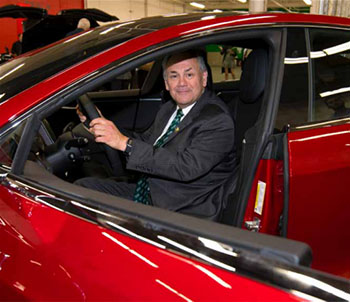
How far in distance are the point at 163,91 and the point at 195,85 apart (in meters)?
1.12

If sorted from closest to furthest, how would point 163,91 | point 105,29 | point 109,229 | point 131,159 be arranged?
point 109,229 < point 131,159 < point 105,29 < point 163,91

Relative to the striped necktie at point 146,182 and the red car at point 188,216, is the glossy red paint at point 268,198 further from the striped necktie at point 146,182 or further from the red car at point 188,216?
the striped necktie at point 146,182

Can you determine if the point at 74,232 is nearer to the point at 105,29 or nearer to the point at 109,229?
the point at 109,229

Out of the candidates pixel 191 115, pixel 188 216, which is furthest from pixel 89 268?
pixel 191 115

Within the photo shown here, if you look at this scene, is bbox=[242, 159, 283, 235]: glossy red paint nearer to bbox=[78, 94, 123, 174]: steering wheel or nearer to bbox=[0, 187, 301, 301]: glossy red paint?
bbox=[78, 94, 123, 174]: steering wheel

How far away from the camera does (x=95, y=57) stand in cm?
134

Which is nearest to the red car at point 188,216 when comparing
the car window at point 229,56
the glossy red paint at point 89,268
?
the glossy red paint at point 89,268

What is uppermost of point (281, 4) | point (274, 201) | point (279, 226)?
point (281, 4)

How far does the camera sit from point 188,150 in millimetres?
1720

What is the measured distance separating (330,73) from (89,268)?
1.49 m

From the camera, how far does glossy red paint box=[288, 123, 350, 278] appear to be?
64.1 inches

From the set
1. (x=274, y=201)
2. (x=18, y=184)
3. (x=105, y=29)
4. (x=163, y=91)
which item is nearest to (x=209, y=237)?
(x=18, y=184)

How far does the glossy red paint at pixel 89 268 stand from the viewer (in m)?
0.86

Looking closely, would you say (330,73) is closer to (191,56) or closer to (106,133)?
(191,56)
